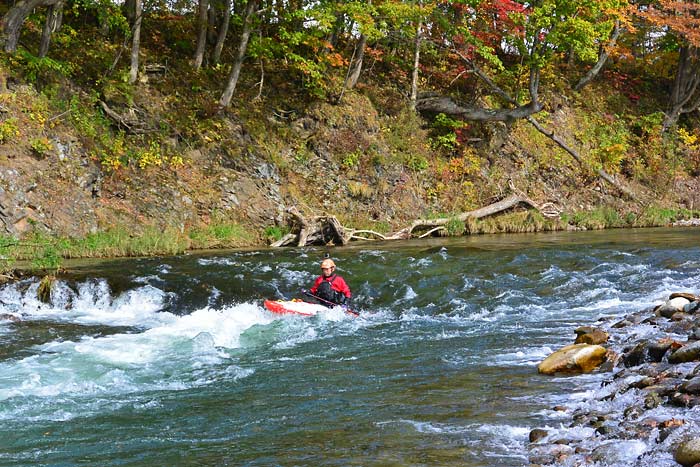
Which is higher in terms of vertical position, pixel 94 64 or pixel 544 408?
pixel 94 64

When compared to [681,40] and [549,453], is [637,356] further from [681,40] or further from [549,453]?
[681,40]

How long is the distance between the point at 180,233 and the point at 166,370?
32.1ft

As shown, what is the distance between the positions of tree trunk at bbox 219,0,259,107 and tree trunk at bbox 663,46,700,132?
18.1m

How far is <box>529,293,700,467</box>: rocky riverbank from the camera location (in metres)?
4.75

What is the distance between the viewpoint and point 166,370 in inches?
315

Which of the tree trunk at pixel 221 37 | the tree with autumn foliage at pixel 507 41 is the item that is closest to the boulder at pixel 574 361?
the tree with autumn foliage at pixel 507 41

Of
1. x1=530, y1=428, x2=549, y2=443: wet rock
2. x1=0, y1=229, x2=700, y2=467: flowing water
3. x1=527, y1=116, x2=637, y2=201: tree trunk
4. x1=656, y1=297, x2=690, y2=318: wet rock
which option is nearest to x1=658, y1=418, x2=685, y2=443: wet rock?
x1=0, y1=229, x2=700, y2=467: flowing water

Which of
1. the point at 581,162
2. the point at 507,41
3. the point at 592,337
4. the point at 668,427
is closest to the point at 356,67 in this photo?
the point at 507,41

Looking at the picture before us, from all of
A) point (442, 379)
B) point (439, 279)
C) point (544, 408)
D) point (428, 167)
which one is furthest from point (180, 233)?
point (544, 408)

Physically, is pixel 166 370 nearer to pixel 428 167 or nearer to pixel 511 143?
pixel 428 167

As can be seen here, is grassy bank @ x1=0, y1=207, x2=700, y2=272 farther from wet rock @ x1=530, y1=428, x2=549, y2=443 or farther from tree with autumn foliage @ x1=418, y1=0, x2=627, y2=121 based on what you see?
→ wet rock @ x1=530, y1=428, x2=549, y2=443

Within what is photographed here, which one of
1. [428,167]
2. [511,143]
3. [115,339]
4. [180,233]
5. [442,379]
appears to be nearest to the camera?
[442,379]

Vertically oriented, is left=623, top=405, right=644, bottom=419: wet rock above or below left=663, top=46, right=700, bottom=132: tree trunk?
below

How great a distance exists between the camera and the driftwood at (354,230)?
18.5 meters
